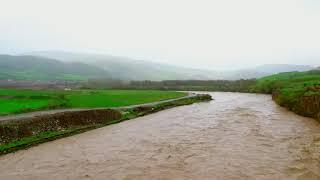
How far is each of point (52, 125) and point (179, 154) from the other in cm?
1453

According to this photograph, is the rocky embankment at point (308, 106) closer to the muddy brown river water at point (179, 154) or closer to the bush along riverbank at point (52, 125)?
the muddy brown river water at point (179, 154)

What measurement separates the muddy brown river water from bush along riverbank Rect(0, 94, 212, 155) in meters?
1.21

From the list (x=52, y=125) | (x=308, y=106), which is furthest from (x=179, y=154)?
(x=308, y=106)

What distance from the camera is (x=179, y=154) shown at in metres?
25.2

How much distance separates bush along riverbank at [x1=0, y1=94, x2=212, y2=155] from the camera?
29.0 m

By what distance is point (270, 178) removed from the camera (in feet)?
Result: 65.0

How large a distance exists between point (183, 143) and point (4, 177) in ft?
43.3

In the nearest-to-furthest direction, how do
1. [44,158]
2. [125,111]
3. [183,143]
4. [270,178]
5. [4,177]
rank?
[270,178]
[4,177]
[44,158]
[183,143]
[125,111]

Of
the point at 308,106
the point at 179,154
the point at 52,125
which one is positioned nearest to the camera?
the point at 179,154

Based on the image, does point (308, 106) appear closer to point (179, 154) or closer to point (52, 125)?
point (179, 154)

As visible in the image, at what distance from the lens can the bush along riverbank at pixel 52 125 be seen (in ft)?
95.1

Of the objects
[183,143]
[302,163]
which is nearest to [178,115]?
[183,143]

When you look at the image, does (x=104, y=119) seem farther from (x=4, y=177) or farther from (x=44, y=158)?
(x=4, y=177)

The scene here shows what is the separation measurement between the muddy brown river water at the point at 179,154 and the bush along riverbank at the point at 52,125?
1211 mm
